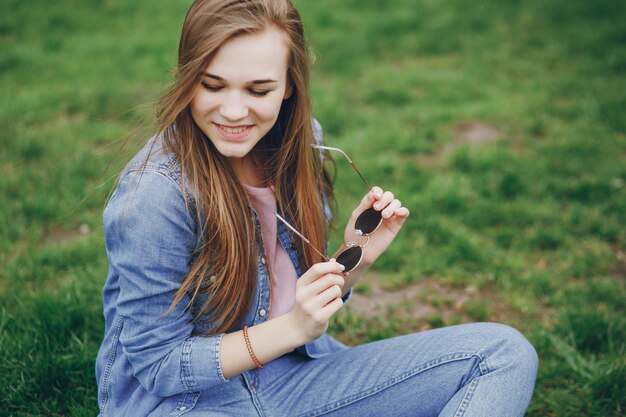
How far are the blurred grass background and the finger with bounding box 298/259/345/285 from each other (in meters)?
0.77

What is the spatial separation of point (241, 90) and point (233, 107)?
0.18 feet

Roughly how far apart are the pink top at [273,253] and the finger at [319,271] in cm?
33

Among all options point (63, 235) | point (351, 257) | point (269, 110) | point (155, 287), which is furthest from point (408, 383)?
point (63, 235)

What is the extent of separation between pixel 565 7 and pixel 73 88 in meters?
4.74

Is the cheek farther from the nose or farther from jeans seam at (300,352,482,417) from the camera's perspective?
jeans seam at (300,352,482,417)

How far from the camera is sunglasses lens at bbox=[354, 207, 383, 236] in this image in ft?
6.93

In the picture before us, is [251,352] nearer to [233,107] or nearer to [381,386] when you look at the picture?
[381,386]

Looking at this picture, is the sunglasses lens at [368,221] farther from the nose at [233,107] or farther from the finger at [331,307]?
the nose at [233,107]

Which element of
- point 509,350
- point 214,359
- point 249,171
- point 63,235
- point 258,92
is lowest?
point 63,235

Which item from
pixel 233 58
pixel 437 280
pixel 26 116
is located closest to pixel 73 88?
pixel 26 116

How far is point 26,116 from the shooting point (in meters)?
4.55

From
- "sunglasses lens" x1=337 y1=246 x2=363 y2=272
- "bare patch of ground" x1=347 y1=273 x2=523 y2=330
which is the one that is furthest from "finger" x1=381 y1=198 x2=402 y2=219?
"bare patch of ground" x1=347 y1=273 x2=523 y2=330

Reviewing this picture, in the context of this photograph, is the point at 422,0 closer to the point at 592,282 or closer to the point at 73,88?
the point at 73,88

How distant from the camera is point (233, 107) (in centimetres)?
181
